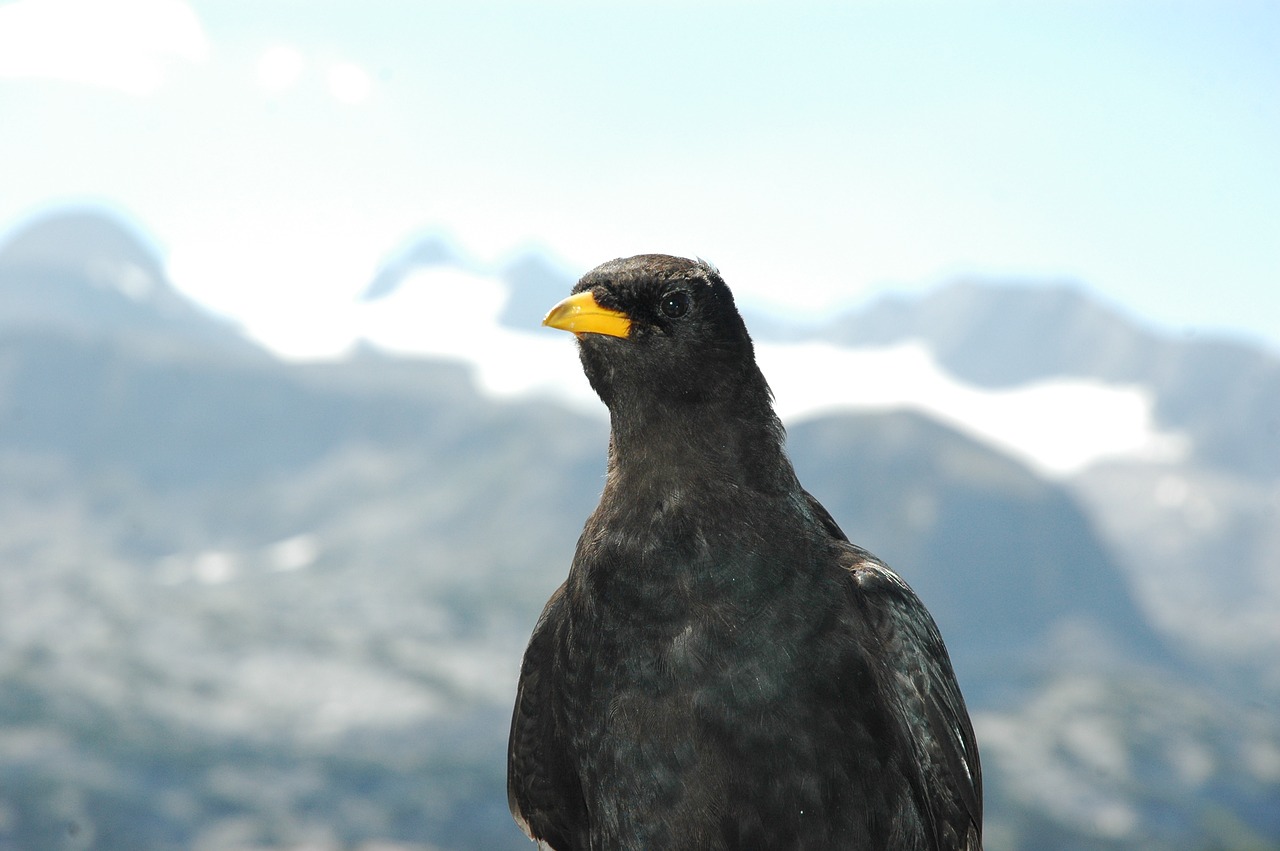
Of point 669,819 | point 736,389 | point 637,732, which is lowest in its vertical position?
point 669,819

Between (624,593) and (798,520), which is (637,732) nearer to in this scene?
(624,593)

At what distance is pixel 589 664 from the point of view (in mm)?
7695

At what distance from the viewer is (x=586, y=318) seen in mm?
7539

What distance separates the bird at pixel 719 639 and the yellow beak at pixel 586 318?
0.05 feet

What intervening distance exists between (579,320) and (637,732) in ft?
9.25

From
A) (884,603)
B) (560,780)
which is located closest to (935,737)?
(884,603)

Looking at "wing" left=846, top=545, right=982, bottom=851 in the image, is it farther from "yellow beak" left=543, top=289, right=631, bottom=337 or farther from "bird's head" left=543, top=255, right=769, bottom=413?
"yellow beak" left=543, top=289, right=631, bottom=337

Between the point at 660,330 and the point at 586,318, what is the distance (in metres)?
0.53

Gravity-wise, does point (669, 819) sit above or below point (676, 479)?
below

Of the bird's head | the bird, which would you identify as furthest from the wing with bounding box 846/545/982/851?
the bird's head

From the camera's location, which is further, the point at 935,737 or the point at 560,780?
the point at 560,780

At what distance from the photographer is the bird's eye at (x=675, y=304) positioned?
25.1 feet

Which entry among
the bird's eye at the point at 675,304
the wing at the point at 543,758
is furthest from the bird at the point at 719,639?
the wing at the point at 543,758

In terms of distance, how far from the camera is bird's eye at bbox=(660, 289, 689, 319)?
764 cm
